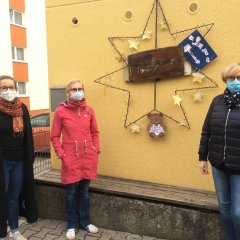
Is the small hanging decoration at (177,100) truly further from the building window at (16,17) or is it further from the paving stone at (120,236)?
the building window at (16,17)

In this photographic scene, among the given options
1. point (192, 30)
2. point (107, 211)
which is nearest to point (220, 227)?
point (107, 211)

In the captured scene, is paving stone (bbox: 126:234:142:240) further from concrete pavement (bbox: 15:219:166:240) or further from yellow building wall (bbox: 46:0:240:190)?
yellow building wall (bbox: 46:0:240:190)

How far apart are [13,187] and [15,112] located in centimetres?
84

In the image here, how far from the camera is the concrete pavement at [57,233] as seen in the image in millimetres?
3672

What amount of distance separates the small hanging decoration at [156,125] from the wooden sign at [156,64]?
453mm

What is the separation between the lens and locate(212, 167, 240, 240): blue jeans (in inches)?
107

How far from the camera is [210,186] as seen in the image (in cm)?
373

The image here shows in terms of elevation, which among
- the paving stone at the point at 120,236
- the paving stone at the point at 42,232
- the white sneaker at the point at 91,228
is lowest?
the paving stone at the point at 42,232

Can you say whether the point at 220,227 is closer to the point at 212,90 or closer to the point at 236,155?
the point at 236,155

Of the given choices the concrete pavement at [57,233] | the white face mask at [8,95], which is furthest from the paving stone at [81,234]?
the white face mask at [8,95]

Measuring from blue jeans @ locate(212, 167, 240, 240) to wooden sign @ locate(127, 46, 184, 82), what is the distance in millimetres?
1357

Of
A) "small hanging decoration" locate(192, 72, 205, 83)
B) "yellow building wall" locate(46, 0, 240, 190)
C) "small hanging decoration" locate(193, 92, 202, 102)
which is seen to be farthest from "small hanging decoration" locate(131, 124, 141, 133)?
"small hanging decoration" locate(192, 72, 205, 83)

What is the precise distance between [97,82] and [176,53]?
116 centimetres

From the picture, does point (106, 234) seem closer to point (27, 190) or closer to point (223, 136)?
point (27, 190)
